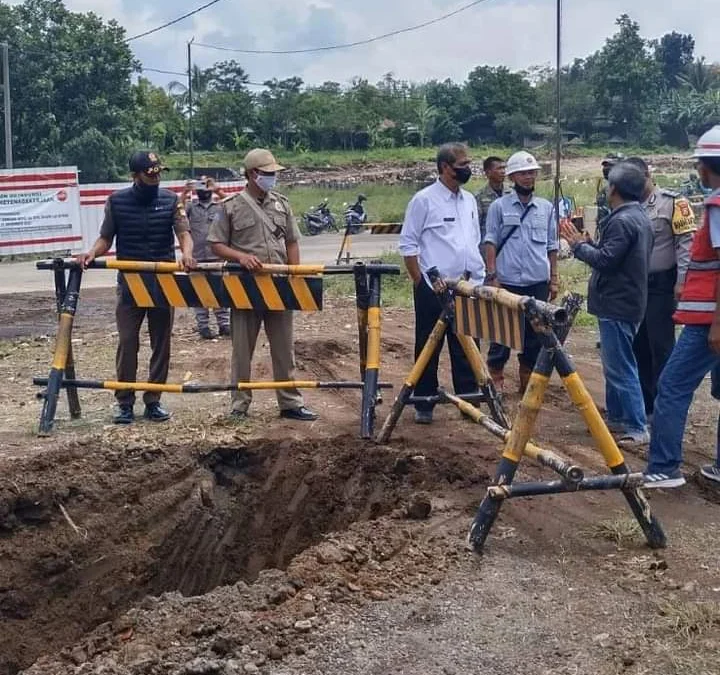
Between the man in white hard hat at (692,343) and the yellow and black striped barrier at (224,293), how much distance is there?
6.99ft

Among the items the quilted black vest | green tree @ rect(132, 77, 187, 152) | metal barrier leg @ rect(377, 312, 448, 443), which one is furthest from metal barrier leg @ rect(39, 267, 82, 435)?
green tree @ rect(132, 77, 187, 152)

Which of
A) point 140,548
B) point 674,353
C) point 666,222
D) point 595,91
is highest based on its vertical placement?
point 595,91

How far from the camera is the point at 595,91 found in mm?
65438

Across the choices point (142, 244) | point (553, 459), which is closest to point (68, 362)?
point (142, 244)

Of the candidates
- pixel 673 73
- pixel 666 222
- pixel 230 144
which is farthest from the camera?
pixel 673 73

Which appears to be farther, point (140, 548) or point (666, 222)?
point (666, 222)

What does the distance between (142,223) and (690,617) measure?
5077 millimetres

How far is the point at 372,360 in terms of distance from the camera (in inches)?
295

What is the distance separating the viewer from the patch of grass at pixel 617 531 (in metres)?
5.31

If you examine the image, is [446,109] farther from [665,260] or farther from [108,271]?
[665,260]

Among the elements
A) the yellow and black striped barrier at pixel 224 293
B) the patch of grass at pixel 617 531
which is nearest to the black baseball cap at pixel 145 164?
the yellow and black striped barrier at pixel 224 293

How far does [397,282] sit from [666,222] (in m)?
8.58

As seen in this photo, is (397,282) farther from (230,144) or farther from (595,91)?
(595,91)

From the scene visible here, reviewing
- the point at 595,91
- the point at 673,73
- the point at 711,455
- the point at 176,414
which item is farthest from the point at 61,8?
the point at 673,73
